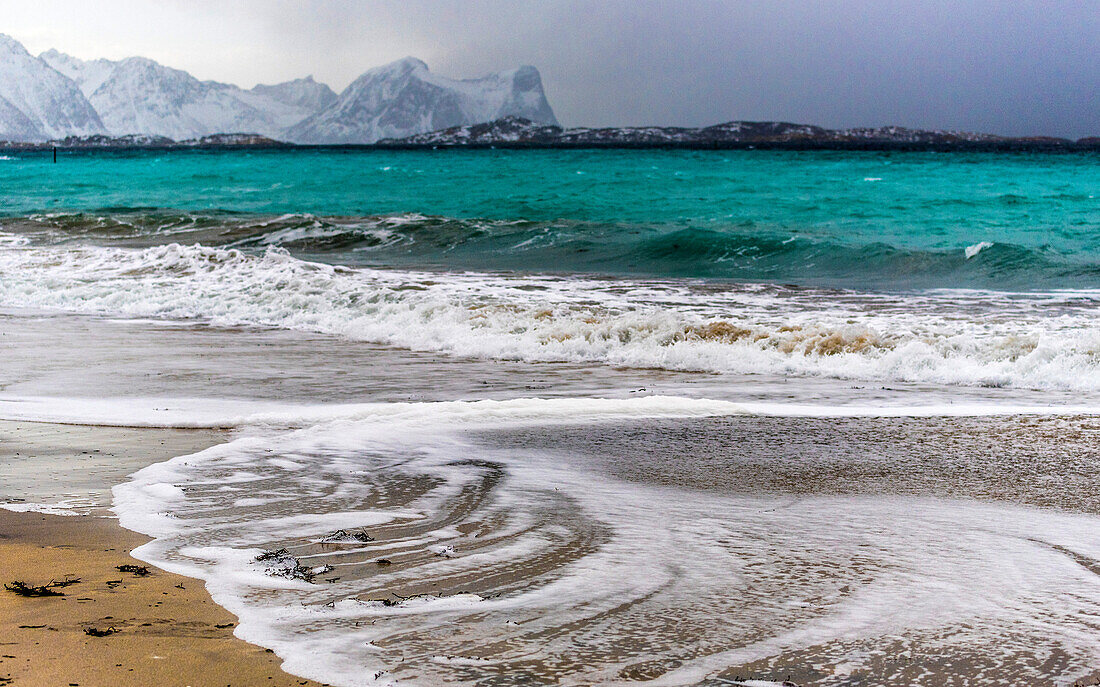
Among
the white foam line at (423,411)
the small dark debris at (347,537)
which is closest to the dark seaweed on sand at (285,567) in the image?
the small dark debris at (347,537)

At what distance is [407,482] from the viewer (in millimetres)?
4730

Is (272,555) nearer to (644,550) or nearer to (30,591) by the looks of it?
(30,591)

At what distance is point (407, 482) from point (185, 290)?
11.0 metres

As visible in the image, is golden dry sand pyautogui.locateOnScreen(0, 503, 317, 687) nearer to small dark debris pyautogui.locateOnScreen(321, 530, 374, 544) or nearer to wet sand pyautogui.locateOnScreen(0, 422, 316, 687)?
wet sand pyautogui.locateOnScreen(0, 422, 316, 687)

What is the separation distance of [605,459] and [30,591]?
2987 millimetres

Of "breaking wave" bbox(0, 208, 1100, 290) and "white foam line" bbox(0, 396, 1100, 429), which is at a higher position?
"breaking wave" bbox(0, 208, 1100, 290)

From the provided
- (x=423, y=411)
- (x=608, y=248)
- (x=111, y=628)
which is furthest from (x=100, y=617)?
(x=608, y=248)

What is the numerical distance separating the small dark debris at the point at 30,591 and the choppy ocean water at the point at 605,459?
0.46 metres

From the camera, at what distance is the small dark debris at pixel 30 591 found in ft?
9.91

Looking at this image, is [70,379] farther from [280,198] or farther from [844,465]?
[280,198]

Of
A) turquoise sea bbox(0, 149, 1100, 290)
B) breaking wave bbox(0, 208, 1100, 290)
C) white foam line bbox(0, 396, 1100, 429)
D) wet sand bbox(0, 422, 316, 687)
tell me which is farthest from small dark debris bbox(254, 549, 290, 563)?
breaking wave bbox(0, 208, 1100, 290)

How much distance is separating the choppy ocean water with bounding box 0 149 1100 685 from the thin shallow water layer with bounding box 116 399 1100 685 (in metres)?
0.02

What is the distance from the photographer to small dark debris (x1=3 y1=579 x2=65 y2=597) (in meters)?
3.02

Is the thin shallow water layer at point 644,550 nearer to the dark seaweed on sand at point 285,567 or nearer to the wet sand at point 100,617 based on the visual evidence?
the dark seaweed on sand at point 285,567
